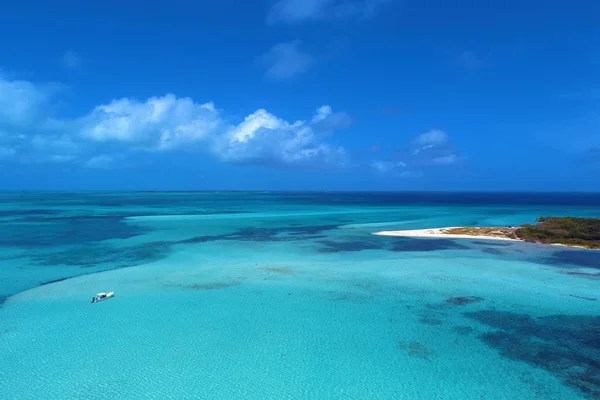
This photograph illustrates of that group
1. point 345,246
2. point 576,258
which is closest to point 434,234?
point 345,246

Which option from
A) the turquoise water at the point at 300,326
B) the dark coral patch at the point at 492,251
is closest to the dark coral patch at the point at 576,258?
the turquoise water at the point at 300,326

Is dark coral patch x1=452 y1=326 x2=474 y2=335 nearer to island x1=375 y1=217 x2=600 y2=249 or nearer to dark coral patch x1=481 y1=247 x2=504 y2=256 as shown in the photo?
dark coral patch x1=481 y1=247 x2=504 y2=256

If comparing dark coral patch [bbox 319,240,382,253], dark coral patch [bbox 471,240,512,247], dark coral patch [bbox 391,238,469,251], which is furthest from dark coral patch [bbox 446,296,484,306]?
dark coral patch [bbox 471,240,512,247]

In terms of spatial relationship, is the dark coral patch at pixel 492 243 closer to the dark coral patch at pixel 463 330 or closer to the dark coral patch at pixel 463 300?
the dark coral patch at pixel 463 300

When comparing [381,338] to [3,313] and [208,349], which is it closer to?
[208,349]

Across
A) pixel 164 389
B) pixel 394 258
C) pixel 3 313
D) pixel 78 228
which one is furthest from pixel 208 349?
pixel 78 228

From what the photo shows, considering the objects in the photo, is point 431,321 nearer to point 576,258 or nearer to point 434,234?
point 576,258
